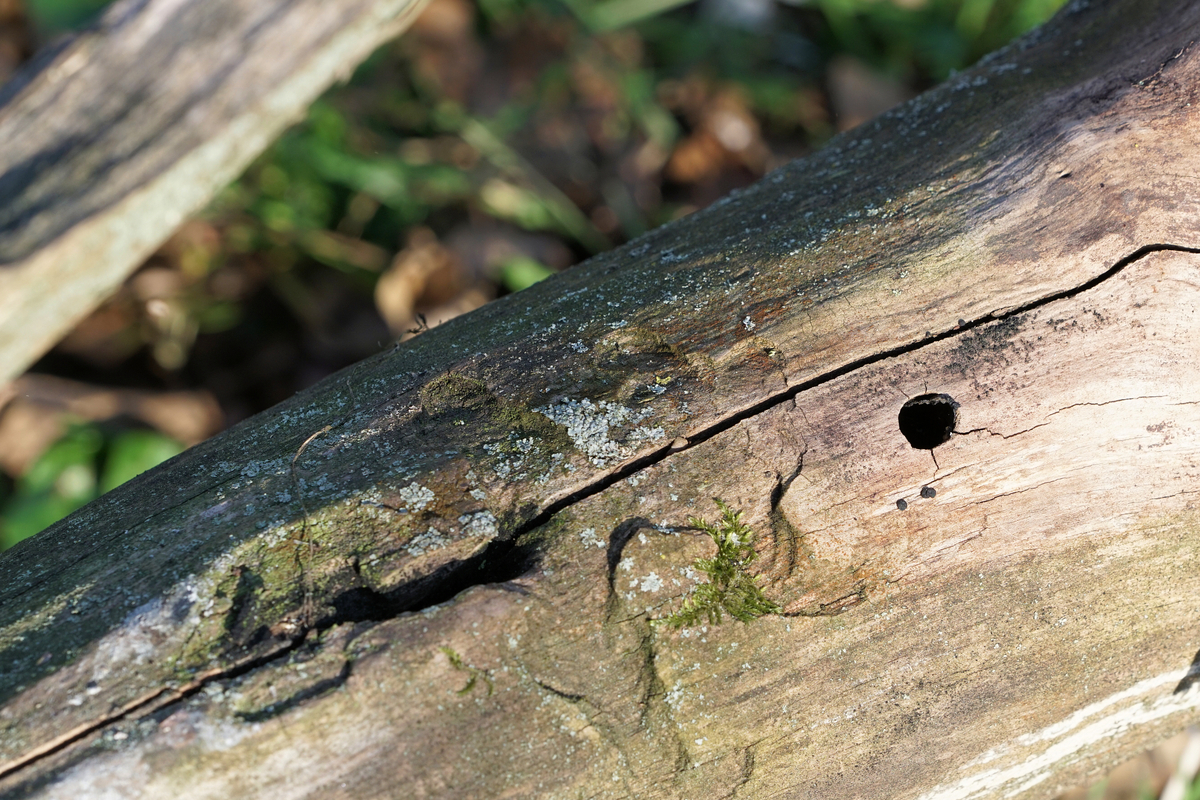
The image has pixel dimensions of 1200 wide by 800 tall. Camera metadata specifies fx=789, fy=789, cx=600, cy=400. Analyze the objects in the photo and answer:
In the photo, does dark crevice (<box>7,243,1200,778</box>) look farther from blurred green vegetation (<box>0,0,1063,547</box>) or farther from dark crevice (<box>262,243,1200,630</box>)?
blurred green vegetation (<box>0,0,1063,547</box>)

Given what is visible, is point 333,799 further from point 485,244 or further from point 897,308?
point 485,244

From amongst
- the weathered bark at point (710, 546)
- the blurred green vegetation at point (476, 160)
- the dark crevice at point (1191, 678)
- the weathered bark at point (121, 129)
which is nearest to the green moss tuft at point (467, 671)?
the weathered bark at point (710, 546)

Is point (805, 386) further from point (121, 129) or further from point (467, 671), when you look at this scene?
point (121, 129)

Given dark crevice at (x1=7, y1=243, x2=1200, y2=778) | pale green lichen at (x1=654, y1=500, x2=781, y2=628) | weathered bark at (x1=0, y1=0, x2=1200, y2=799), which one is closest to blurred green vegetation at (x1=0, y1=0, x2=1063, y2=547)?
weathered bark at (x1=0, y1=0, x2=1200, y2=799)

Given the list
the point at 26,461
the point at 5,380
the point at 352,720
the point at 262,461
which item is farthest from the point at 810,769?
the point at 26,461

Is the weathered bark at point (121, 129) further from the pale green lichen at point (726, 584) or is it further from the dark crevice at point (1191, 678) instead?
the dark crevice at point (1191, 678)
